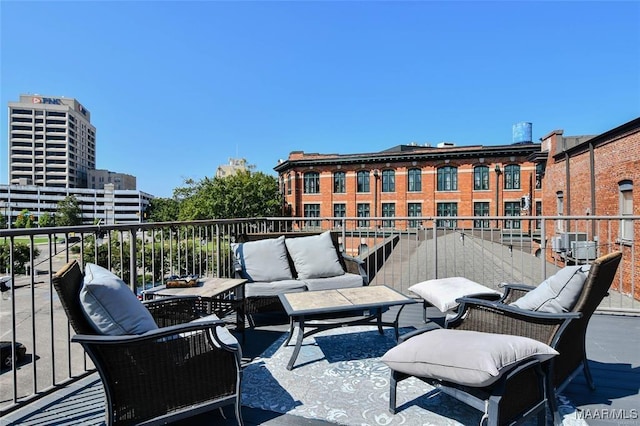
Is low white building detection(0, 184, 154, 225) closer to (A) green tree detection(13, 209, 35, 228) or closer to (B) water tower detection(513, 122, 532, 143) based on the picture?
(A) green tree detection(13, 209, 35, 228)

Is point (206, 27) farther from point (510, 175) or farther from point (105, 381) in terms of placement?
point (510, 175)

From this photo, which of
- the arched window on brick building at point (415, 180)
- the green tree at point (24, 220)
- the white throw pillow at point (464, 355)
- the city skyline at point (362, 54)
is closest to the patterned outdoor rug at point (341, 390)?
the white throw pillow at point (464, 355)

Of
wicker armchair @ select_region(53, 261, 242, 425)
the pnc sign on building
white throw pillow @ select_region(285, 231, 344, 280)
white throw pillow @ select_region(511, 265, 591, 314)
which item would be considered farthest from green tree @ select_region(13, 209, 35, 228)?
white throw pillow @ select_region(511, 265, 591, 314)

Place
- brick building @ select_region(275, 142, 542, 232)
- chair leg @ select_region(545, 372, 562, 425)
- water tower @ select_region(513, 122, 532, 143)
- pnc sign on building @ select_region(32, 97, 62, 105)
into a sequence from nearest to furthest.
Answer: chair leg @ select_region(545, 372, 562, 425) → brick building @ select_region(275, 142, 542, 232) → water tower @ select_region(513, 122, 532, 143) → pnc sign on building @ select_region(32, 97, 62, 105)

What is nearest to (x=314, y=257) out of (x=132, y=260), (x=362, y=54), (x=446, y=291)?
(x=446, y=291)

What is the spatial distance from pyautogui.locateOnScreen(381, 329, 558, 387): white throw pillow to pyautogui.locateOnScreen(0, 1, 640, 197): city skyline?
8759 mm

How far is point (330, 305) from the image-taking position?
2.63 metres

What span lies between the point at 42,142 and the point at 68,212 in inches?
963

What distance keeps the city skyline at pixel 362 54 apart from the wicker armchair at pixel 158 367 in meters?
8.23

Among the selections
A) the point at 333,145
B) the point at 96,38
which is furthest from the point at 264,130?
the point at 96,38

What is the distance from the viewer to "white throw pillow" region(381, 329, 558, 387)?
1.52 m

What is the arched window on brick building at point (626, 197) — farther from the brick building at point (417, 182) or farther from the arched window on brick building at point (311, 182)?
the arched window on brick building at point (311, 182)

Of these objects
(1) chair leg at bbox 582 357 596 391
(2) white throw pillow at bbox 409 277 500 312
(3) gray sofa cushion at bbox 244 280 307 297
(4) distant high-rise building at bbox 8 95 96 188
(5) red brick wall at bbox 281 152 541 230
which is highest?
(4) distant high-rise building at bbox 8 95 96 188

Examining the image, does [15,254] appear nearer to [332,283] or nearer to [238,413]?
[238,413]
